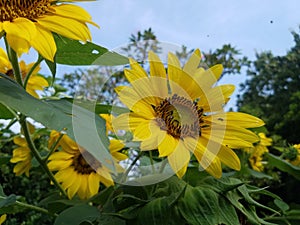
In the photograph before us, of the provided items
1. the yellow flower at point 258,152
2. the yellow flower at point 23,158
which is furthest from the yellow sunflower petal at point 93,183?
the yellow flower at point 258,152

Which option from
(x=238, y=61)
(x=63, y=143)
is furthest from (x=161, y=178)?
(x=238, y=61)

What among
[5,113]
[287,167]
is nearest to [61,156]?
[5,113]

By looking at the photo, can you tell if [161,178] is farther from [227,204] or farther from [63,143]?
[63,143]

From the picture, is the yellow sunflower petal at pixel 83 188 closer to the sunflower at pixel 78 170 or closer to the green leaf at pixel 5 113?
the sunflower at pixel 78 170

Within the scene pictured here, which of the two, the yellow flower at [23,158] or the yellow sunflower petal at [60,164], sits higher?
the yellow sunflower petal at [60,164]

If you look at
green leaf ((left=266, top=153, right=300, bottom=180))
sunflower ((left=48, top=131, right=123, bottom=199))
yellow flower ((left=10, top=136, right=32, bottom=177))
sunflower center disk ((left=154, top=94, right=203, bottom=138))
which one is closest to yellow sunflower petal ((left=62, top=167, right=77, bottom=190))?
sunflower ((left=48, top=131, right=123, bottom=199))

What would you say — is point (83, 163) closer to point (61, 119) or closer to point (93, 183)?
point (93, 183)
